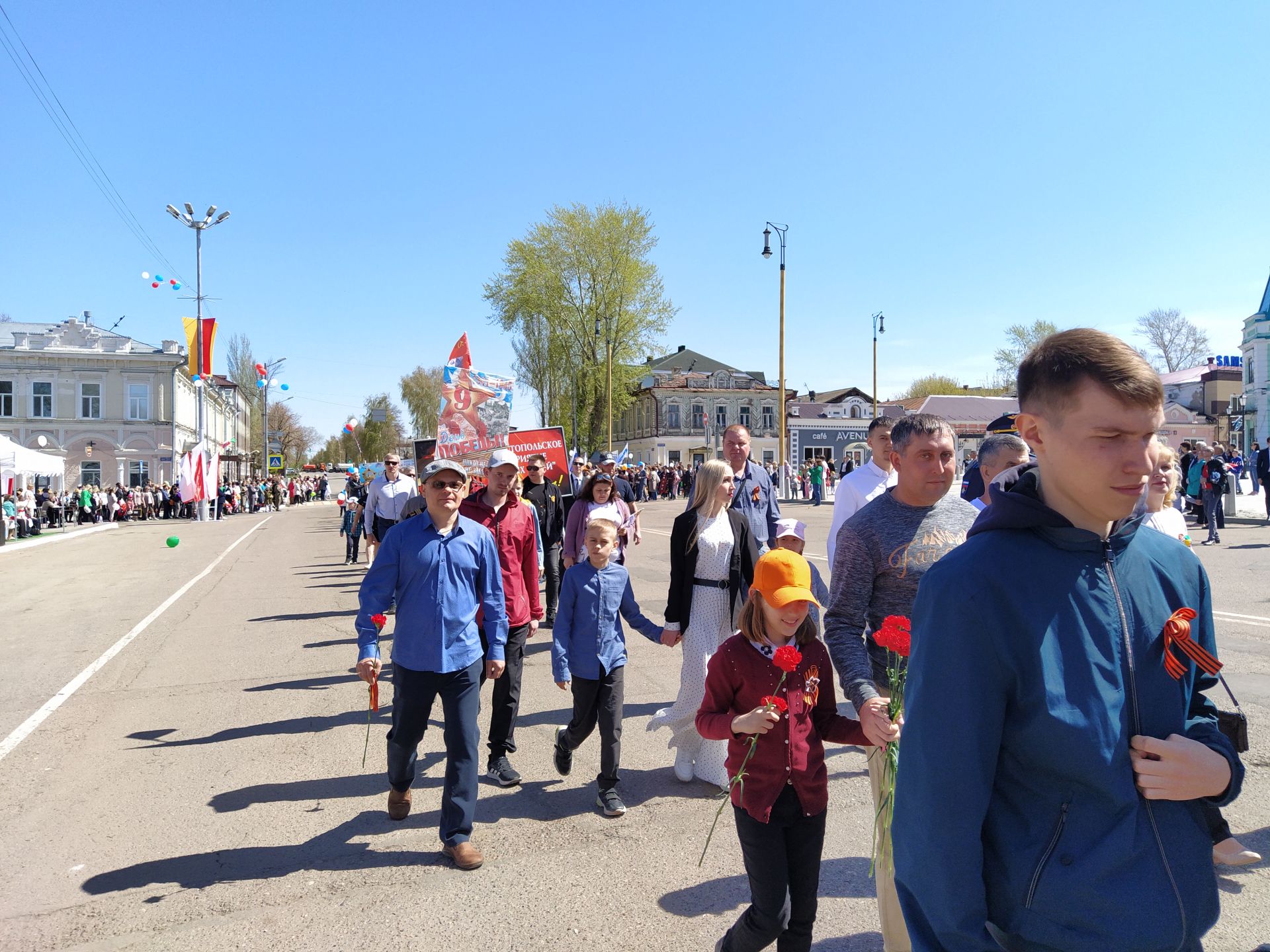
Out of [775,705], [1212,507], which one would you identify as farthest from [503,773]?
[1212,507]

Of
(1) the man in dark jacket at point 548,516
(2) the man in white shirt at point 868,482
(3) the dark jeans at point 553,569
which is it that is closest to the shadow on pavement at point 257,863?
(2) the man in white shirt at point 868,482

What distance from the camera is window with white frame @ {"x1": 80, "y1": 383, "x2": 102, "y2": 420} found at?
5559 centimetres

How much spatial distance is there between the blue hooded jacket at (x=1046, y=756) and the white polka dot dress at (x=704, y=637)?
12.0ft

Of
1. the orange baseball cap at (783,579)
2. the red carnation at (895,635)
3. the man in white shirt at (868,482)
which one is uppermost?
the man in white shirt at (868,482)

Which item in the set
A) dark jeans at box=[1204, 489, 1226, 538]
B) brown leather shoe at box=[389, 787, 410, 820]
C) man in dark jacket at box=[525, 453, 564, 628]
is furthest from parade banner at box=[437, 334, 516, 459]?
dark jeans at box=[1204, 489, 1226, 538]

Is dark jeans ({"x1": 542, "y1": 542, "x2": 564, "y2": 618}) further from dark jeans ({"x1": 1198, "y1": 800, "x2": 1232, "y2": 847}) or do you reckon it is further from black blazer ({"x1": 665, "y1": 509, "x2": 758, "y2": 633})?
dark jeans ({"x1": 1198, "y1": 800, "x2": 1232, "y2": 847})

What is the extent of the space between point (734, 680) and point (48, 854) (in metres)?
3.70

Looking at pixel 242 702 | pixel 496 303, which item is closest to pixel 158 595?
pixel 242 702

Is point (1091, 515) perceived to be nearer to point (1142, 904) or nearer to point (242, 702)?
point (1142, 904)

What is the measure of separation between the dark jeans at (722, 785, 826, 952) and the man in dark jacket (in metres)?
7.02

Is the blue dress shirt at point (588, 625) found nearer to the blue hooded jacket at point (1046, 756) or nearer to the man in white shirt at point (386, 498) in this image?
the blue hooded jacket at point (1046, 756)

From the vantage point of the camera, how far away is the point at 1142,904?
1.47m

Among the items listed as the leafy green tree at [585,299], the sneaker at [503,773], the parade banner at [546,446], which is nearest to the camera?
the sneaker at [503,773]

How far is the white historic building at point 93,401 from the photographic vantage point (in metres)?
54.5
